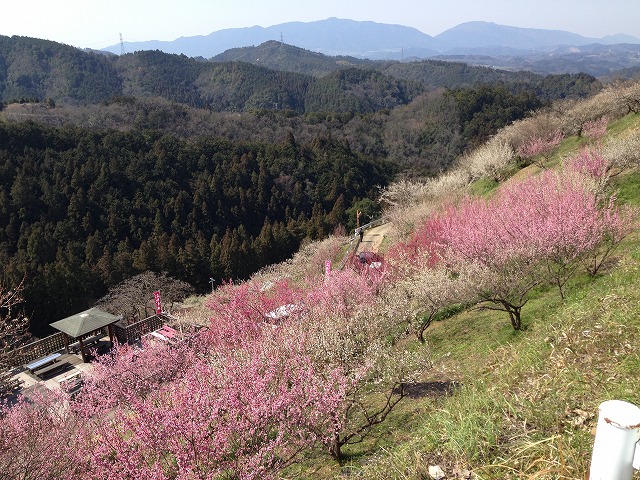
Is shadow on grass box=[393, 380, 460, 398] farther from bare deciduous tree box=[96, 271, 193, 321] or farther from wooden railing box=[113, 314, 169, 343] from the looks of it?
bare deciduous tree box=[96, 271, 193, 321]

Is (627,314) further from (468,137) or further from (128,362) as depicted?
(468,137)

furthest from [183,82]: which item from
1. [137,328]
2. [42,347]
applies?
[42,347]

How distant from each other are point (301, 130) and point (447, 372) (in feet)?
271

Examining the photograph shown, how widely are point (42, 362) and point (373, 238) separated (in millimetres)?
20869

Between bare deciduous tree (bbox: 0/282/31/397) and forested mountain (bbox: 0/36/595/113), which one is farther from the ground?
forested mountain (bbox: 0/36/595/113)

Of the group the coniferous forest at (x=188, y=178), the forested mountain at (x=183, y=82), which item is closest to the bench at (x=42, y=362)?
the coniferous forest at (x=188, y=178)

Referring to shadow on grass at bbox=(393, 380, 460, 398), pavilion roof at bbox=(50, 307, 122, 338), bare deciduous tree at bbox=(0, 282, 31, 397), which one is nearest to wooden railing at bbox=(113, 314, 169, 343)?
pavilion roof at bbox=(50, 307, 122, 338)

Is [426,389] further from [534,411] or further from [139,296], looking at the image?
[139,296]

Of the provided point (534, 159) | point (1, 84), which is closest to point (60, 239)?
point (534, 159)

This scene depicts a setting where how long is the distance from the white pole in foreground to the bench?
→ 65.2 feet

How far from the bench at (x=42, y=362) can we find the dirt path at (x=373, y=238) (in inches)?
704

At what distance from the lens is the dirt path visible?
2872 centimetres

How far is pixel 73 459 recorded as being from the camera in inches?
226

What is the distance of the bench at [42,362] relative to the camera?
17.0 m
